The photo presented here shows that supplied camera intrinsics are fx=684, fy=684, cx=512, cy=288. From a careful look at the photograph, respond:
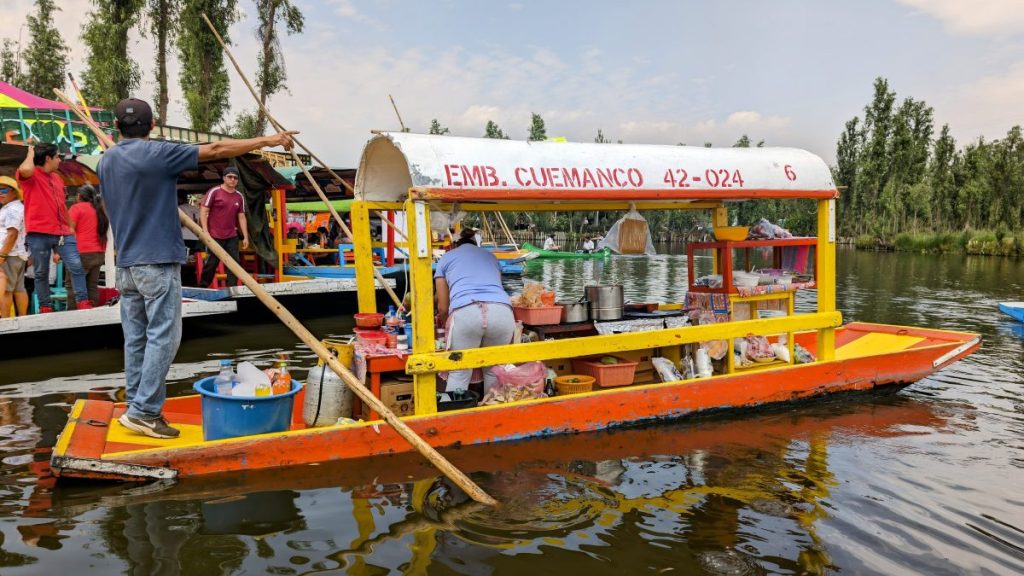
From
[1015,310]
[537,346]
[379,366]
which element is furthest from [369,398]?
[1015,310]

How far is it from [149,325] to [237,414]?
2.67 feet

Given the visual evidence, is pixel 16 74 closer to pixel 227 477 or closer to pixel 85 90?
pixel 85 90

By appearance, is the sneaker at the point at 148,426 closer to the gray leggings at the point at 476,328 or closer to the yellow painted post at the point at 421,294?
the yellow painted post at the point at 421,294

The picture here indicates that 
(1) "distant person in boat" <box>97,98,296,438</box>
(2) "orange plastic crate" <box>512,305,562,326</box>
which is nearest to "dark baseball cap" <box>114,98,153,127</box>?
(1) "distant person in boat" <box>97,98,296,438</box>

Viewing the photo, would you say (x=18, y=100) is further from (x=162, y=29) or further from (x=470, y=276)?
(x=470, y=276)

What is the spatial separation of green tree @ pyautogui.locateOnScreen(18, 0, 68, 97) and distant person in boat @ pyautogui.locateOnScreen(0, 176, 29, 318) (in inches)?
1267

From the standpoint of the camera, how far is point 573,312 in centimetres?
634

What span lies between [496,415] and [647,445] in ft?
4.39

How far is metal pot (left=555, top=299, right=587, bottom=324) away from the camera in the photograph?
6309 millimetres

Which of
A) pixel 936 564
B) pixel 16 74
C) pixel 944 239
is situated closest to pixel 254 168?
pixel 936 564

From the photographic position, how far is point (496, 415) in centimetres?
525

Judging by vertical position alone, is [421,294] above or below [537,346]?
above

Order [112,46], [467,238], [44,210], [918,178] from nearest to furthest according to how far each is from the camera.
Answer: [467,238], [44,210], [112,46], [918,178]

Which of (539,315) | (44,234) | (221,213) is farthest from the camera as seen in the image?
(221,213)
